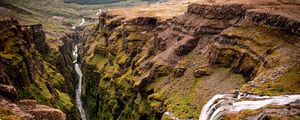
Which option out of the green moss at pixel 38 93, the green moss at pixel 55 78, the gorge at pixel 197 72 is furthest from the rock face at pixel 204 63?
the green moss at pixel 38 93

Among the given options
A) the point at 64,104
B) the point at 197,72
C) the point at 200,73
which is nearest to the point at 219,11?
the point at 197,72

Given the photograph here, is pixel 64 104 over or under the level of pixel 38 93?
under

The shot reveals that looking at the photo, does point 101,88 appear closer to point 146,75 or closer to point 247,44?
point 146,75

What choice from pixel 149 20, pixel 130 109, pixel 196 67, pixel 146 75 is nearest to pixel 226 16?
pixel 196 67

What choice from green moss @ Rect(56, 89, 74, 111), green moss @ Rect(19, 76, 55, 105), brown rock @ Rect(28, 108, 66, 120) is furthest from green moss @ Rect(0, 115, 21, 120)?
green moss @ Rect(56, 89, 74, 111)

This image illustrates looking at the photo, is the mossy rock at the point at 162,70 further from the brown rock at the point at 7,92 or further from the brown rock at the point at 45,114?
the brown rock at the point at 7,92

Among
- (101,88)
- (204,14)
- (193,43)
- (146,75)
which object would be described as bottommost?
(101,88)

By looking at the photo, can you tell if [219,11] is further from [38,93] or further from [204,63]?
[38,93]
